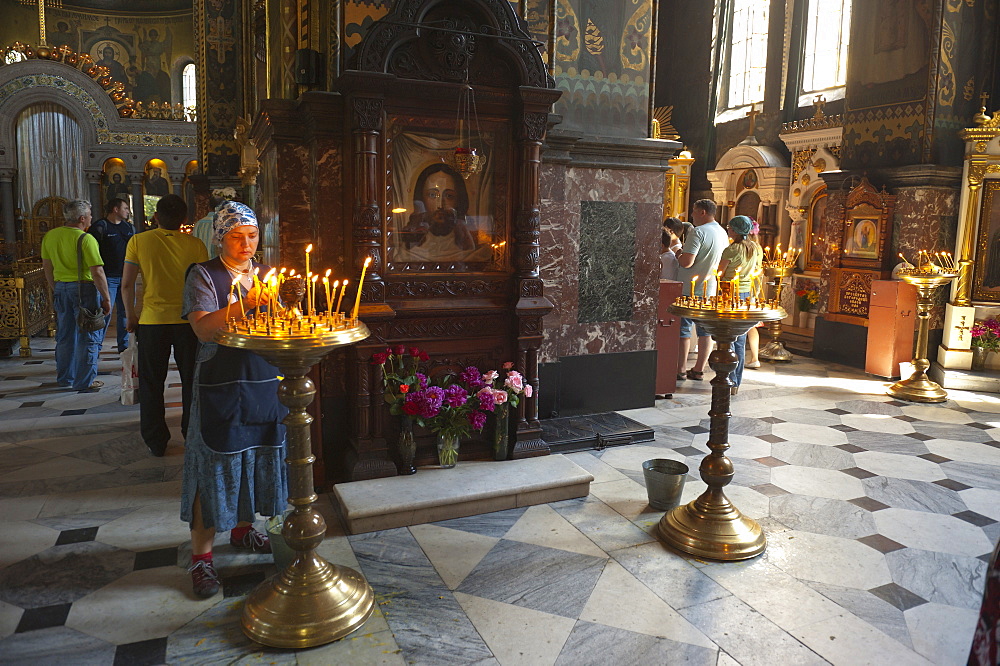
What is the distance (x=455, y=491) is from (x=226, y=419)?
1502mm

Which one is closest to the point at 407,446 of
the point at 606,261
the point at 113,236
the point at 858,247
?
the point at 606,261

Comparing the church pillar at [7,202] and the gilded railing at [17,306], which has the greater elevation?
the church pillar at [7,202]

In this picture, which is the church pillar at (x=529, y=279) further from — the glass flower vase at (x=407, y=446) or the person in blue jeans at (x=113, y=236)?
the person in blue jeans at (x=113, y=236)

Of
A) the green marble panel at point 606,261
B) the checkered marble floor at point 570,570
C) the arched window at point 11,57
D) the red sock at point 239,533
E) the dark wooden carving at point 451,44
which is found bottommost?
the checkered marble floor at point 570,570

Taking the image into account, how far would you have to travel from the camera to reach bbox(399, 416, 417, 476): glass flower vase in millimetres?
4191

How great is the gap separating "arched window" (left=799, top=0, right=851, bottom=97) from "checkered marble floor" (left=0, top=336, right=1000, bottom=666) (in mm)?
8562

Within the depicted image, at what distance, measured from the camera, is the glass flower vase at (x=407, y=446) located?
419cm

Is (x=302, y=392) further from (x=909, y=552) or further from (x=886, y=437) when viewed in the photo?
(x=886, y=437)

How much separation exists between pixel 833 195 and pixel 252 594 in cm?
861

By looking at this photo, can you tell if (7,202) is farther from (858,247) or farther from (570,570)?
(570,570)

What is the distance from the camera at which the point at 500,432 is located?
4.53m

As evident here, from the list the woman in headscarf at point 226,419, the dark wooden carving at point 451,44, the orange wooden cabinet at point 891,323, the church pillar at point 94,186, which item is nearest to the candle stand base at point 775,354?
the orange wooden cabinet at point 891,323

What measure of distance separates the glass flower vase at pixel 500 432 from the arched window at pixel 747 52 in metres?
11.1

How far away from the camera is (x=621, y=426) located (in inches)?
215
